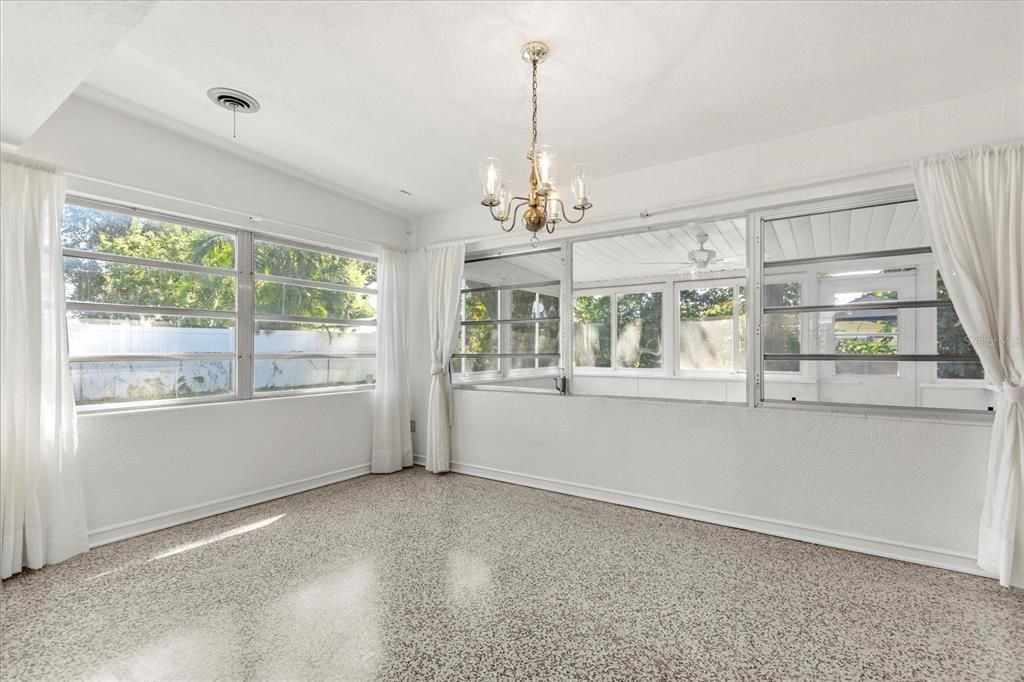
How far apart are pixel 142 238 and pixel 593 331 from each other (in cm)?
436

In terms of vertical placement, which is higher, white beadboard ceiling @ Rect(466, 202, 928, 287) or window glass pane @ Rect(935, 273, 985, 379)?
white beadboard ceiling @ Rect(466, 202, 928, 287)

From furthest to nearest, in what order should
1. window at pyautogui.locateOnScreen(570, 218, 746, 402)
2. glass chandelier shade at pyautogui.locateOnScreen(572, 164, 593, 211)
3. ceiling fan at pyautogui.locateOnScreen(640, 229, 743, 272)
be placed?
window at pyautogui.locateOnScreen(570, 218, 746, 402), ceiling fan at pyautogui.locateOnScreen(640, 229, 743, 272), glass chandelier shade at pyautogui.locateOnScreen(572, 164, 593, 211)

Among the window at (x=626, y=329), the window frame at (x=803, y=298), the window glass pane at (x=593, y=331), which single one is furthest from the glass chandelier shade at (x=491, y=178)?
the window at (x=626, y=329)

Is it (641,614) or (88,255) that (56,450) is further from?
(641,614)

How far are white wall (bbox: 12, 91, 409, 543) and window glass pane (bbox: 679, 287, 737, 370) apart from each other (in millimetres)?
3758

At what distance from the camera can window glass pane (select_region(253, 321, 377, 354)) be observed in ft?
12.9

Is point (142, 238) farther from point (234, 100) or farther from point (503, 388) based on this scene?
point (503, 388)

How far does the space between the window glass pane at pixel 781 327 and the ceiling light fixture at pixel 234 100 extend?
138 inches

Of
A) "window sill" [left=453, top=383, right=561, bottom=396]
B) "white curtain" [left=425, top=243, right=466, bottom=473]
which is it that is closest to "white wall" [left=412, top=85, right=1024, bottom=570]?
"window sill" [left=453, top=383, right=561, bottom=396]

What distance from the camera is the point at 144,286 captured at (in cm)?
320

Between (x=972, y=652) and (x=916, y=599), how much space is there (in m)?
0.43

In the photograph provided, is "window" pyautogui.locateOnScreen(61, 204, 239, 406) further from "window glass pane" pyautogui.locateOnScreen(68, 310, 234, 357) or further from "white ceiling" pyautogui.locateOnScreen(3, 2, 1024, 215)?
"white ceiling" pyautogui.locateOnScreen(3, 2, 1024, 215)

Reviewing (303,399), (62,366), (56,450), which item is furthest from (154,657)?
(303,399)

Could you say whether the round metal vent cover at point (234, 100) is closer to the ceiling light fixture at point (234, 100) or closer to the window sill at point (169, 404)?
the ceiling light fixture at point (234, 100)
